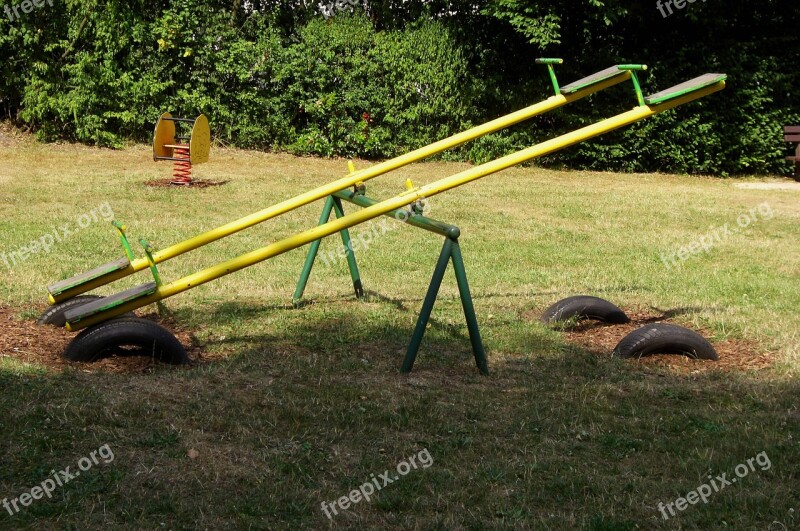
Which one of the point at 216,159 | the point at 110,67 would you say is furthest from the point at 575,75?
the point at 110,67

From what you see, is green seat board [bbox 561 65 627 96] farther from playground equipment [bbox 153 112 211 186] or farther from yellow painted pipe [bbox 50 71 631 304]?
playground equipment [bbox 153 112 211 186]

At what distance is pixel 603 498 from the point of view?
393cm

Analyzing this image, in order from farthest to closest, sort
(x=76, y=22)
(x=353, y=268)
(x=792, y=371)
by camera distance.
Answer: (x=76, y=22)
(x=353, y=268)
(x=792, y=371)

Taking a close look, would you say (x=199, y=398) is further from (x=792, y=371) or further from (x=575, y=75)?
(x=575, y=75)

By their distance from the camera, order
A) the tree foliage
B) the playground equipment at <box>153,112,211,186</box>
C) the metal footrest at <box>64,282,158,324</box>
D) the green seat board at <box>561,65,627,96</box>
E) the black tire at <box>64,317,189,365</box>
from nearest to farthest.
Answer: the metal footrest at <box>64,282,158,324</box> → the black tire at <box>64,317,189,365</box> → the green seat board at <box>561,65,627,96</box> → the playground equipment at <box>153,112,211,186</box> → the tree foliage

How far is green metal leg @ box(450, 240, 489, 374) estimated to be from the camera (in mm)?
5270

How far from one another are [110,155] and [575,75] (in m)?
7.59

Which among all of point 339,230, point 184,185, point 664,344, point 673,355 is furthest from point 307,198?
point 184,185

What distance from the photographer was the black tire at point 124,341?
5188mm

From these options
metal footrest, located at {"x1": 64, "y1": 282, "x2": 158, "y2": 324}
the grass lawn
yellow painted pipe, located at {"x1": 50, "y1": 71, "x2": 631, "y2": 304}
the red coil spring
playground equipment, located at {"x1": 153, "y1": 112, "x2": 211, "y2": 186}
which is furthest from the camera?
the red coil spring

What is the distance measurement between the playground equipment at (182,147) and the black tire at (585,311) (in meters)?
6.87

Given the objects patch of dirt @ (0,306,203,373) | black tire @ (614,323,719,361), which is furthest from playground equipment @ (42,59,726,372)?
black tire @ (614,323,719,361)

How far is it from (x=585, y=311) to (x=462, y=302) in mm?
1897

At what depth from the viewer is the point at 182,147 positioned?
496 inches
